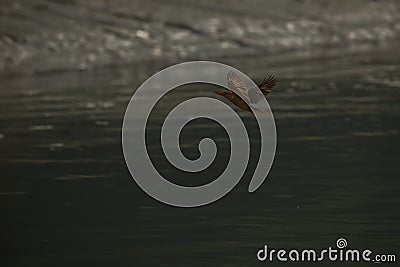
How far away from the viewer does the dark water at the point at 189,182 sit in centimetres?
940

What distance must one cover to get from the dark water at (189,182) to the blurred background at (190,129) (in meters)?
0.02

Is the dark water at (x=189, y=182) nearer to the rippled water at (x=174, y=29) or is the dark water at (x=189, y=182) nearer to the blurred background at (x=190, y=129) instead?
the blurred background at (x=190, y=129)

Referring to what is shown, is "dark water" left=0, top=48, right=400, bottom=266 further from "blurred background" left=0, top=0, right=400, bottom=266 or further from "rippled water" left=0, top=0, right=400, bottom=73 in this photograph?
"rippled water" left=0, top=0, right=400, bottom=73

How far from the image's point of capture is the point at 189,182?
460 inches

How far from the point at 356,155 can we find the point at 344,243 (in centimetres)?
336

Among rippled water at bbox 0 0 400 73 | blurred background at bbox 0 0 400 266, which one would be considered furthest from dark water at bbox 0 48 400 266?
rippled water at bbox 0 0 400 73

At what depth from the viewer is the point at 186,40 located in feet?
70.8

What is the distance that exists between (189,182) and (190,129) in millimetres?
2850

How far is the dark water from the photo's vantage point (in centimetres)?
940

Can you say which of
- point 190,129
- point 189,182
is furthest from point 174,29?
point 189,182

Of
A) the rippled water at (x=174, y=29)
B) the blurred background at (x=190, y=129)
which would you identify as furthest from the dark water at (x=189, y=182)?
the rippled water at (x=174, y=29)

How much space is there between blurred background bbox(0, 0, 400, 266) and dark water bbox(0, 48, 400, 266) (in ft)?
0.06

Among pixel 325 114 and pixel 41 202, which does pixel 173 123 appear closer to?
pixel 325 114

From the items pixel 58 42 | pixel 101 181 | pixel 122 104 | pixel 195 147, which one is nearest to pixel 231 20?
pixel 58 42
